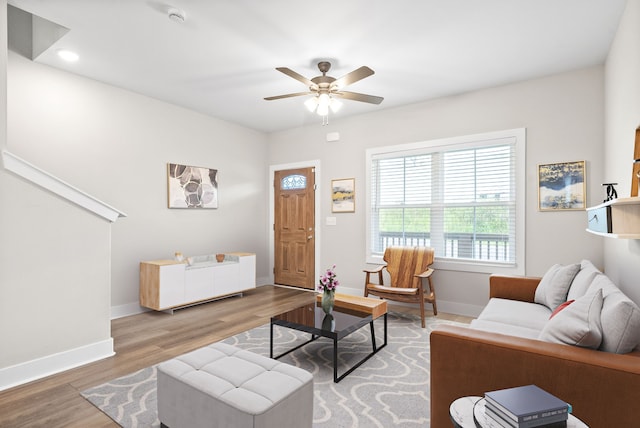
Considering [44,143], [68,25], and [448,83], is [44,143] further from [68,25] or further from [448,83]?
[448,83]

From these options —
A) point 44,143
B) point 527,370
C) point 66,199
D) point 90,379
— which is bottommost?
point 90,379

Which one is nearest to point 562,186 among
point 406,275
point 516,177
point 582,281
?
point 516,177

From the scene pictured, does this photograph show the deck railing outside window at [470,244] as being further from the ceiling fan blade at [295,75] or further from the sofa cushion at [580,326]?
the ceiling fan blade at [295,75]

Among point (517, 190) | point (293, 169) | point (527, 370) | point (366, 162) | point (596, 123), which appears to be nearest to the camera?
point (527, 370)

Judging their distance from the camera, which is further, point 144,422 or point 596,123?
point 596,123

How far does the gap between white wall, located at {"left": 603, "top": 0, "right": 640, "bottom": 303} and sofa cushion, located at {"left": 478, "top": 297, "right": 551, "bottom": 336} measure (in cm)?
58

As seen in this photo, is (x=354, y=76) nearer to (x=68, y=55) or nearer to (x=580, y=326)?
(x=580, y=326)

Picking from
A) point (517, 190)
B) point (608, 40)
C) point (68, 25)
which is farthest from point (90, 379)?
point (608, 40)

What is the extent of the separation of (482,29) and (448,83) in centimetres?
116

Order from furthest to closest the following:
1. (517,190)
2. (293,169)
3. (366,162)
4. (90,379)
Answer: (293,169)
(366,162)
(517,190)
(90,379)

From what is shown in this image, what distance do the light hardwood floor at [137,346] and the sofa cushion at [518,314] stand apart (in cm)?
116

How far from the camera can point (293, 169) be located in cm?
594

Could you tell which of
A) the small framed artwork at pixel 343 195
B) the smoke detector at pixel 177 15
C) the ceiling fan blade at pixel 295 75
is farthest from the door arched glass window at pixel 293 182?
the smoke detector at pixel 177 15

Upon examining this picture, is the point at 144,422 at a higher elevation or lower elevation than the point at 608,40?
lower
